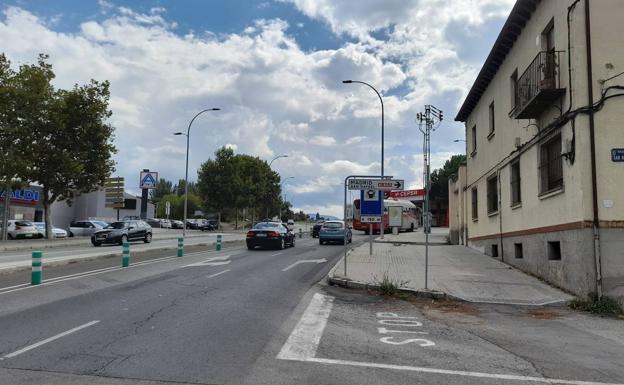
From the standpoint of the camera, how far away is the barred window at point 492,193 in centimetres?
1878

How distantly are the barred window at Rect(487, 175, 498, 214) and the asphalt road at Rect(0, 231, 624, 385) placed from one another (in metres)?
8.95

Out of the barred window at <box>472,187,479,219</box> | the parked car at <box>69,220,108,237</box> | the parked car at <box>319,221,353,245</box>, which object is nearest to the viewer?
the barred window at <box>472,187,479,219</box>

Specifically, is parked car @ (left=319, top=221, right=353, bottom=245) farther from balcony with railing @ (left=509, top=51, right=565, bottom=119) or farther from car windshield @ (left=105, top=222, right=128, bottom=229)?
balcony with railing @ (left=509, top=51, right=565, bottom=119)

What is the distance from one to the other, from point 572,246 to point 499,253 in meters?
6.62

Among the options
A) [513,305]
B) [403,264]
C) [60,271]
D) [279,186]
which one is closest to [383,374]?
[513,305]

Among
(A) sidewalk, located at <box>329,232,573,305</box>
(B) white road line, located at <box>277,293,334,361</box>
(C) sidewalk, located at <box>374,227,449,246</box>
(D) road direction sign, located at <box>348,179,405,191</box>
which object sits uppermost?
(D) road direction sign, located at <box>348,179,405,191</box>

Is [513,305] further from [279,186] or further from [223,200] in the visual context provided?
[279,186]

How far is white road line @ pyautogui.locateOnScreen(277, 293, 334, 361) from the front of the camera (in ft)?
20.7

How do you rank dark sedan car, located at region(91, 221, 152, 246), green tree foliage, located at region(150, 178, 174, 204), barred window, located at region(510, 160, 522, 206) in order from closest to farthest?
barred window, located at region(510, 160, 522, 206)
dark sedan car, located at region(91, 221, 152, 246)
green tree foliage, located at region(150, 178, 174, 204)

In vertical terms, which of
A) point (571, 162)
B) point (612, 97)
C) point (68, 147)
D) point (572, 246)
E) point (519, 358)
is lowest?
point (519, 358)

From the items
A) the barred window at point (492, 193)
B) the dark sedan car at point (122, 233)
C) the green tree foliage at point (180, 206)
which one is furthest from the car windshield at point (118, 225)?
the green tree foliage at point (180, 206)

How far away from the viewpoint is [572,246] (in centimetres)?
1123

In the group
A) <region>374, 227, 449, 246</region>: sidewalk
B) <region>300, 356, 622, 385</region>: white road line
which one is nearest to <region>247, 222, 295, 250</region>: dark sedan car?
<region>374, 227, 449, 246</region>: sidewalk

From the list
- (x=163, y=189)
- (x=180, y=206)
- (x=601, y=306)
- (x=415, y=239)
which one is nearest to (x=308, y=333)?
(x=601, y=306)
